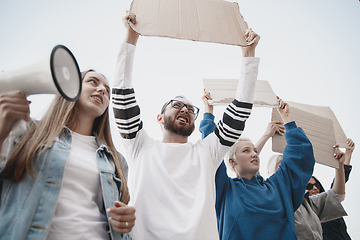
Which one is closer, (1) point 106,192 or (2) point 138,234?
(1) point 106,192

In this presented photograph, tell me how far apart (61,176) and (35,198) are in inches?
3.8

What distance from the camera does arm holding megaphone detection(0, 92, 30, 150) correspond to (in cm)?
67

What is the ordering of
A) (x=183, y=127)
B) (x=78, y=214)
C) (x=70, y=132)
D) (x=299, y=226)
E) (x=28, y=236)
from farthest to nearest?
(x=299, y=226), (x=183, y=127), (x=70, y=132), (x=78, y=214), (x=28, y=236)

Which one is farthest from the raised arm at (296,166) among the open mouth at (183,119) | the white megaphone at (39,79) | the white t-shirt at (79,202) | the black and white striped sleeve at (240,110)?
the white megaphone at (39,79)

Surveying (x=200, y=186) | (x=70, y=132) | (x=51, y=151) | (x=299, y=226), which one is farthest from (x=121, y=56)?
(x=299, y=226)

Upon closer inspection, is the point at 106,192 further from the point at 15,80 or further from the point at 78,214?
the point at 15,80

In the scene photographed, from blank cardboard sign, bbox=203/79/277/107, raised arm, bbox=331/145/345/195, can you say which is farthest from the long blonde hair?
raised arm, bbox=331/145/345/195

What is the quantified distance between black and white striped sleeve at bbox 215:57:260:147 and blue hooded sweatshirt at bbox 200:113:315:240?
8.5 inches

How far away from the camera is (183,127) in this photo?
4.83 feet

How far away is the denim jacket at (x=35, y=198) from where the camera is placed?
689mm

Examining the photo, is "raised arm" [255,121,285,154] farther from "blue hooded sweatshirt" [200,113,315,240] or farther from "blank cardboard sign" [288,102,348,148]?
"blank cardboard sign" [288,102,348,148]

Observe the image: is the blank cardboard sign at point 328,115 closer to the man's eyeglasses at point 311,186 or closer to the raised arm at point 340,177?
the raised arm at point 340,177

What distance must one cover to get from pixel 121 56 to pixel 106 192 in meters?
0.65

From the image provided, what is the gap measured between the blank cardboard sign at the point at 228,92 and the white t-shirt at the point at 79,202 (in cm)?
92
